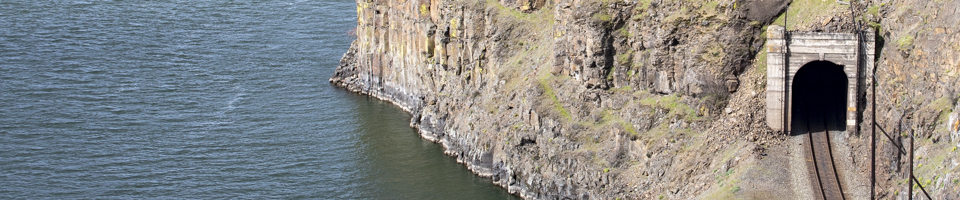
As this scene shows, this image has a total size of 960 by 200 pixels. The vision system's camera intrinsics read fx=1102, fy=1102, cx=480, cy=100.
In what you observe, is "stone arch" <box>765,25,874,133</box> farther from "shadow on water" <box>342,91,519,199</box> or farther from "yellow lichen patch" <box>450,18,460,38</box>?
"yellow lichen patch" <box>450,18,460,38</box>

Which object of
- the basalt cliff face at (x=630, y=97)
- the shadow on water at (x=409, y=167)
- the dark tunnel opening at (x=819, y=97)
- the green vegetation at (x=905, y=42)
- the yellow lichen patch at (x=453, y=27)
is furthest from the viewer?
the yellow lichen patch at (x=453, y=27)

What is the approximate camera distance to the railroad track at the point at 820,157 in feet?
164

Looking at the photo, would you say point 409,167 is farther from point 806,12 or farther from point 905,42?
point 905,42

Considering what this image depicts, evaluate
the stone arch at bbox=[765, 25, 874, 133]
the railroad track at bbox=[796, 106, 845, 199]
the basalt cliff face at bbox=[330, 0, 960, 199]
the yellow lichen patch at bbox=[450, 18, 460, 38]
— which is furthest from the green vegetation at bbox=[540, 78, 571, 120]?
the yellow lichen patch at bbox=[450, 18, 460, 38]

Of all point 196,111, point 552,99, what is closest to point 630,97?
point 552,99

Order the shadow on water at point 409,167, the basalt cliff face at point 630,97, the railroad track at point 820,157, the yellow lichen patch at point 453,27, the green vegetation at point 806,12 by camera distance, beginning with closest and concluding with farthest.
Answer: the railroad track at point 820,157
the basalt cliff face at point 630,97
the green vegetation at point 806,12
the shadow on water at point 409,167
the yellow lichen patch at point 453,27

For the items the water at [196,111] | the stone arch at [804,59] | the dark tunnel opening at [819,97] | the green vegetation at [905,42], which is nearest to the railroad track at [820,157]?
the dark tunnel opening at [819,97]

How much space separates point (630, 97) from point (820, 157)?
13.5 metres

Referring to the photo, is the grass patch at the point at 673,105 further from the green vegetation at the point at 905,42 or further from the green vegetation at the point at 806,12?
the green vegetation at the point at 905,42

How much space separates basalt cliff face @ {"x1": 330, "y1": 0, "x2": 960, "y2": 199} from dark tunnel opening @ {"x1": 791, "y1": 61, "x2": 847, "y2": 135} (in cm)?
263

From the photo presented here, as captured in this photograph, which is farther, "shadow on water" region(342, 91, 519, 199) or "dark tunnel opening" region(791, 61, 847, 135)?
"shadow on water" region(342, 91, 519, 199)

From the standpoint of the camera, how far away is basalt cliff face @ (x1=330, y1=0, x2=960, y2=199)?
55.7 m

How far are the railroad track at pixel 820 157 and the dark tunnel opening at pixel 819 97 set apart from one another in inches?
2.1

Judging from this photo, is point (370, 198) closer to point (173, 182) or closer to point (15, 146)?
point (173, 182)
